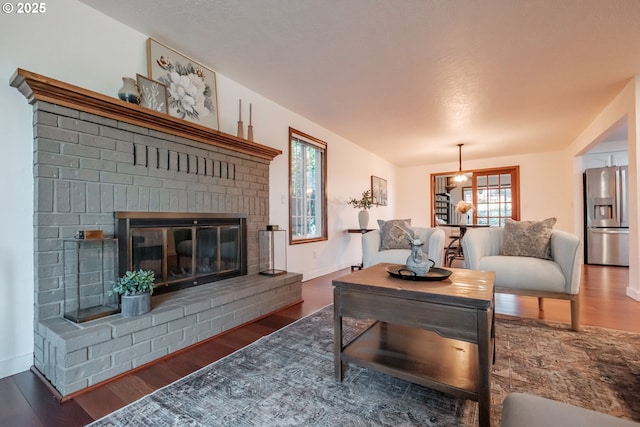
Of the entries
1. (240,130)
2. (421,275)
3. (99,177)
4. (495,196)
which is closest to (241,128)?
(240,130)

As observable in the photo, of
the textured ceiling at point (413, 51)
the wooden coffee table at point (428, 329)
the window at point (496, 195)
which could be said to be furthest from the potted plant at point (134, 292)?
the window at point (496, 195)

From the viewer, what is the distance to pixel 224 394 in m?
1.48

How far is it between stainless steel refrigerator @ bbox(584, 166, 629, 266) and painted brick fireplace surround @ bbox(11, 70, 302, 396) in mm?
6299

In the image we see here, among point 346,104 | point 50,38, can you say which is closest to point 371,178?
point 346,104

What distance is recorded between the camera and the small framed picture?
7.33 feet

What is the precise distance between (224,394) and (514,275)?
8.18 feet

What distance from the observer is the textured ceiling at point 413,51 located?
2.02 metres

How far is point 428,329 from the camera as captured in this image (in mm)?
1357

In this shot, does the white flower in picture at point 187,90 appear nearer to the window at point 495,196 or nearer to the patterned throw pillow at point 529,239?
the patterned throw pillow at point 529,239

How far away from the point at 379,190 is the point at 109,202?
5.55 meters

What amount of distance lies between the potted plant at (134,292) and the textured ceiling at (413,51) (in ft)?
6.05

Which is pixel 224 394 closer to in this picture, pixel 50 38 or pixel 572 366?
pixel 572 366

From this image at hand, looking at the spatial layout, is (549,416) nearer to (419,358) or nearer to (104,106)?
(419,358)

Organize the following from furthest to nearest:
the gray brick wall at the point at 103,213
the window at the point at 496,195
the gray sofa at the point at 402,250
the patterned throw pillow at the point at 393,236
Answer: the window at the point at 496,195
the patterned throw pillow at the point at 393,236
the gray sofa at the point at 402,250
the gray brick wall at the point at 103,213
